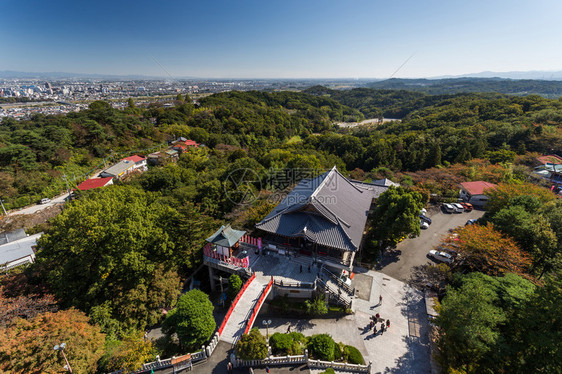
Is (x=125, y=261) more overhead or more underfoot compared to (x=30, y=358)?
more overhead

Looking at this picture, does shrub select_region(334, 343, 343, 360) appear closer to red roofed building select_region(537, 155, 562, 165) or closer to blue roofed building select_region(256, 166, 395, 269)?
blue roofed building select_region(256, 166, 395, 269)

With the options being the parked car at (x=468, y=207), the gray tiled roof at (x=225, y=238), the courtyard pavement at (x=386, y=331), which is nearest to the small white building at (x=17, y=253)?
the gray tiled roof at (x=225, y=238)

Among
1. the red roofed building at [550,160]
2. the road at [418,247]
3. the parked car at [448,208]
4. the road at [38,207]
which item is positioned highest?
the red roofed building at [550,160]

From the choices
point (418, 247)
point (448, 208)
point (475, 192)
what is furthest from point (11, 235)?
point (475, 192)

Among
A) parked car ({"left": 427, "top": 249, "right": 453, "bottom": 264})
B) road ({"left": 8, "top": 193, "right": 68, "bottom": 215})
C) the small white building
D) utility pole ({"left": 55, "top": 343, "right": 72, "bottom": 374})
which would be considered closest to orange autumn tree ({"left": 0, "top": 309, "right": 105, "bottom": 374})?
utility pole ({"left": 55, "top": 343, "right": 72, "bottom": 374})

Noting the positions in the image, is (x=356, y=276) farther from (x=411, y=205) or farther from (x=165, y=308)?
(x=165, y=308)

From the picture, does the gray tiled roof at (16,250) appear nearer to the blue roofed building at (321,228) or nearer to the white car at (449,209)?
the blue roofed building at (321,228)

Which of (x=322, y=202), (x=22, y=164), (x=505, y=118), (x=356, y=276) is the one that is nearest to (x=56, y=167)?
(x=22, y=164)
